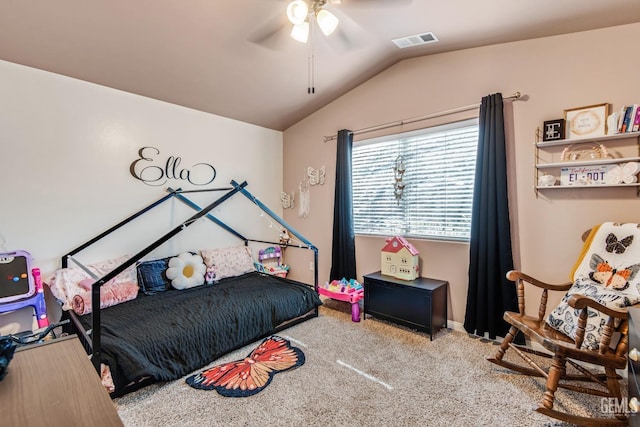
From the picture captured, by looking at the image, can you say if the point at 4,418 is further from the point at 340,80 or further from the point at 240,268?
the point at 340,80

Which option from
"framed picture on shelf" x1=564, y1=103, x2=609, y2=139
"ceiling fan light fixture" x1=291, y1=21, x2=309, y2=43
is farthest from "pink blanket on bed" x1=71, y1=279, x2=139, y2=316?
"framed picture on shelf" x1=564, y1=103, x2=609, y2=139

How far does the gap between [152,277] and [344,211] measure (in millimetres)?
2264

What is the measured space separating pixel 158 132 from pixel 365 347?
312 cm

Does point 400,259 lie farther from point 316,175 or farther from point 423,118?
point 316,175

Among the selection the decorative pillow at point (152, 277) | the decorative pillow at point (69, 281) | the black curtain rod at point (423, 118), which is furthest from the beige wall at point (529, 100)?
the decorative pillow at point (69, 281)

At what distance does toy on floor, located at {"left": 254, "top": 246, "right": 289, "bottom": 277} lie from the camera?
4.46 metres

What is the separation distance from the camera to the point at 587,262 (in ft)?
7.74

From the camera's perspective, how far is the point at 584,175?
2.50m

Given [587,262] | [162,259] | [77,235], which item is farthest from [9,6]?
[587,262]

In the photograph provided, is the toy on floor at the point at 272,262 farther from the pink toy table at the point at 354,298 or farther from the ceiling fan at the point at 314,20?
the ceiling fan at the point at 314,20

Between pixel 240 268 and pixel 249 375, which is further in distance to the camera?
pixel 240 268

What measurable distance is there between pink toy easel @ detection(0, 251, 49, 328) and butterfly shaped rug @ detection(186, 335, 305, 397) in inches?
55.5

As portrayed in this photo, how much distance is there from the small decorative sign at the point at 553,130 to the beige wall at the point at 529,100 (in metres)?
0.10

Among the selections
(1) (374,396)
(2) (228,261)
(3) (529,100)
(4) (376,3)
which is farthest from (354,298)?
(4) (376,3)
